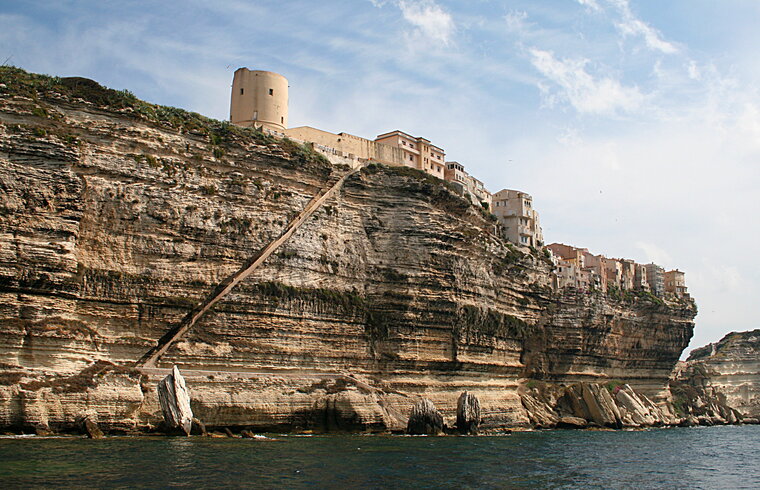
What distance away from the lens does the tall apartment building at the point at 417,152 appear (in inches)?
2435

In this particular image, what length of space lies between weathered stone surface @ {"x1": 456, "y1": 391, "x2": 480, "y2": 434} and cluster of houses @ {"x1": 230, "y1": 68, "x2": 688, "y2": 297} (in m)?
18.8

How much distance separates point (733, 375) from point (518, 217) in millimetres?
45637

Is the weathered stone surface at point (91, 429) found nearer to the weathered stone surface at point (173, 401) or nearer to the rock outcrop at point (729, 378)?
the weathered stone surface at point (173, 401)

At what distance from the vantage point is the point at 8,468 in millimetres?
20797

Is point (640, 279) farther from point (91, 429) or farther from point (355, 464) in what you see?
point (91, 429)

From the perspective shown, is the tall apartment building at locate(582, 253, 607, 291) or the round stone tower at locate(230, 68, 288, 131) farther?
the tall apartment building at locate(582, 253, 607, 291)

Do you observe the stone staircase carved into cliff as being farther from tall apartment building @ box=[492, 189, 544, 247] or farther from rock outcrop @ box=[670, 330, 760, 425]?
rock outcrop @ box=[670, 330, 760, 425]

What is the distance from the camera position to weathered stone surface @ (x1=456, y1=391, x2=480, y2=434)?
43000 mm

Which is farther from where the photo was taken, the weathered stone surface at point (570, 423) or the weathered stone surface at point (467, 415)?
the weathered stone surface at point (570, 423)

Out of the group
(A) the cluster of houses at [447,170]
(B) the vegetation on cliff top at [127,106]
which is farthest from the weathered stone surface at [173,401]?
(A) the cluster of houses at [447,170]

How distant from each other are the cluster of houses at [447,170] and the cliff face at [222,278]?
5.51 m

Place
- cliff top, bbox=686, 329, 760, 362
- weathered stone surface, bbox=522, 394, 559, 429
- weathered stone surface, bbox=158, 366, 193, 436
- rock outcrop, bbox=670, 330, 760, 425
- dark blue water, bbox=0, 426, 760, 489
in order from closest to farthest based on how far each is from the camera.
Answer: dark blue water, bbox=0, 426, 760, 489
weathered stone surface, bbox=158, 366, 193, 436
weathered stone surface, bbox=522, 394, 559, 429
rock outcrop, bbox=670, 330, 760, 425
cliff top, bbox=686, 329, 760, 362

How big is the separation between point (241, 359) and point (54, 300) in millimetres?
9934

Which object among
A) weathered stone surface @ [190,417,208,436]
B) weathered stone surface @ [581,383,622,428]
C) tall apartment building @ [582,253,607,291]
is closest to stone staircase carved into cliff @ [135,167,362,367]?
weathered stone surface @ [190,417,208,436]
